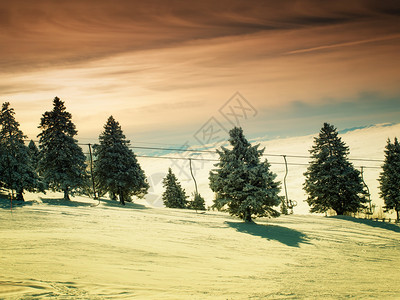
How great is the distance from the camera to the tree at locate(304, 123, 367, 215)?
33594 millimetres

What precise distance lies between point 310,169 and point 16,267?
3487cm

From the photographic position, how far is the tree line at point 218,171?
893 inches

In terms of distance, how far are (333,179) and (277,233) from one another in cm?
1874

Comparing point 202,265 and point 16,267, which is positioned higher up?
point 16,267

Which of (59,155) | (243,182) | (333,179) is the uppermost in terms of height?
(59,155)

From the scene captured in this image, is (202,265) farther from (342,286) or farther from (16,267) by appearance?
(16,267)

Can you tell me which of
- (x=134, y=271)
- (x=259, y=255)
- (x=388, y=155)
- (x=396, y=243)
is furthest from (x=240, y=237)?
(x=388, y=155)

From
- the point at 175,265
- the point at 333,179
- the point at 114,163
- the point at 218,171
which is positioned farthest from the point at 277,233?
the point at 114,163

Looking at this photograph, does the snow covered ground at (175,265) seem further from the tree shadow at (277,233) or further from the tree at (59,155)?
the tree at (59,155)

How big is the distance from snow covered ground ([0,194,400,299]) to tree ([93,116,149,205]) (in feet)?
67.4

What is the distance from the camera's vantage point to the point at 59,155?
3222 cm

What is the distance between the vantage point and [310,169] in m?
35.8

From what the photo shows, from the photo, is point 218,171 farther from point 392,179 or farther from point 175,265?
point 392,179

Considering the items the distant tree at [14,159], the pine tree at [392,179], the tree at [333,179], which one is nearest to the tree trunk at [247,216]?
the tree at [333,179]
